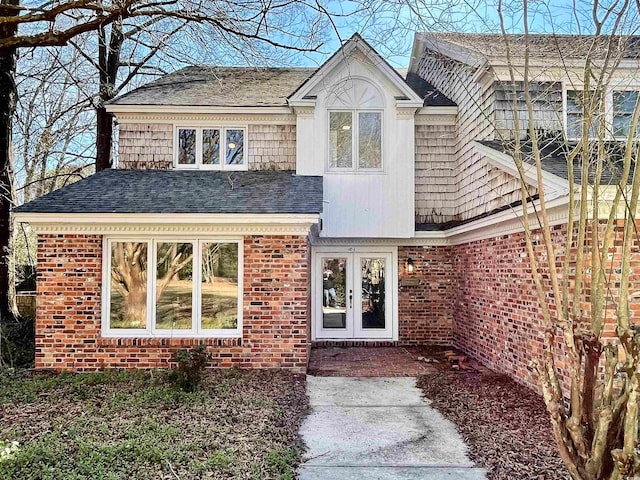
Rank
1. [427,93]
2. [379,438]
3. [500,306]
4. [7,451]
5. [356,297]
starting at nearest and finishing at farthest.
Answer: [7,451] < [379,438] < [500,306] < [356,297] < [427,93]

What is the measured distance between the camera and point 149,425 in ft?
16.6

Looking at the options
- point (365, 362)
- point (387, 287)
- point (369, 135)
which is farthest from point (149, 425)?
point (369, 135)

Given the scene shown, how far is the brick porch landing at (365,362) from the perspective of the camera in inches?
322

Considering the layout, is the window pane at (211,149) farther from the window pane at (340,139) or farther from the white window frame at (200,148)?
the window pane at (340,139)

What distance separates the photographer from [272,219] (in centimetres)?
767

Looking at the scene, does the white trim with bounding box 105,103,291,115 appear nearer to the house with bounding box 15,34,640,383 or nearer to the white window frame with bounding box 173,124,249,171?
the house with bounding box 15,34,640,383

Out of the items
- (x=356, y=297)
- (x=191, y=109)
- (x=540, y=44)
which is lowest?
(x=356, y=297)

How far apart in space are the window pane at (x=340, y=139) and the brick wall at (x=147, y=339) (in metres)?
3.09

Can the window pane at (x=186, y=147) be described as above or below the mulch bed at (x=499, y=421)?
above

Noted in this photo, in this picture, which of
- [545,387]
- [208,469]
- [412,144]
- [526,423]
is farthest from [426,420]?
[412,144]

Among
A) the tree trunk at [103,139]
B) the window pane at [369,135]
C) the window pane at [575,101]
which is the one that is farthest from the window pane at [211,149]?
the window pane at [575,101]

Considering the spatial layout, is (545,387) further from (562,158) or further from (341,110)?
(341,110)

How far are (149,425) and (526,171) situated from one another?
18.2 feet

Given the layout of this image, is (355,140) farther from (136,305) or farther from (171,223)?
(136,305)
